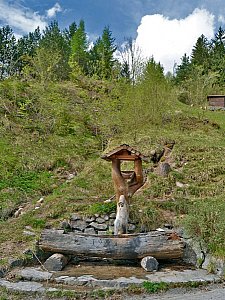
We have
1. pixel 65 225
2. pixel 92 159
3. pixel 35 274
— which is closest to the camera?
pixel 35 274

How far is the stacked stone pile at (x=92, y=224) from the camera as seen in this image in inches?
262

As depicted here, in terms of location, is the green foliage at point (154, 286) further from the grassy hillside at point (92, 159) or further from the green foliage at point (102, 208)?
the green foliage at point (102, 208)

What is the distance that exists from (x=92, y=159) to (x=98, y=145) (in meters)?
1.60

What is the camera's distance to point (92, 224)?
676 centimetres

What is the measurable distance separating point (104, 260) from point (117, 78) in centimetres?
1341

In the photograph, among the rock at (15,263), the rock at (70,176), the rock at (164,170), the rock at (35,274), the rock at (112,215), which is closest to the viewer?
the rock at (35,274)

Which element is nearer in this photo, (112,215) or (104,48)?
(112,215)

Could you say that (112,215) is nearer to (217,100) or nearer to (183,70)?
(217,100)

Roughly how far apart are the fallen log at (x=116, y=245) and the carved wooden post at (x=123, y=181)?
66 cm

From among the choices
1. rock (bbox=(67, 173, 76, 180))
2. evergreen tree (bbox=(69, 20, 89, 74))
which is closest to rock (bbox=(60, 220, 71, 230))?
rock (bbox=(67, 173, 76, 180))

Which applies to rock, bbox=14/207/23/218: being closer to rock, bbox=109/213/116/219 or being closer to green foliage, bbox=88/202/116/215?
green foliage, bbox=88/202/116/215

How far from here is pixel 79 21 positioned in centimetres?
3375

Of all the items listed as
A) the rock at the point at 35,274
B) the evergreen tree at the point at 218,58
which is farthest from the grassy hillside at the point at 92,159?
the evergreen tree at the point at 218,58

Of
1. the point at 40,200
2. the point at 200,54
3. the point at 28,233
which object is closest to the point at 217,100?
the point at 200,54
